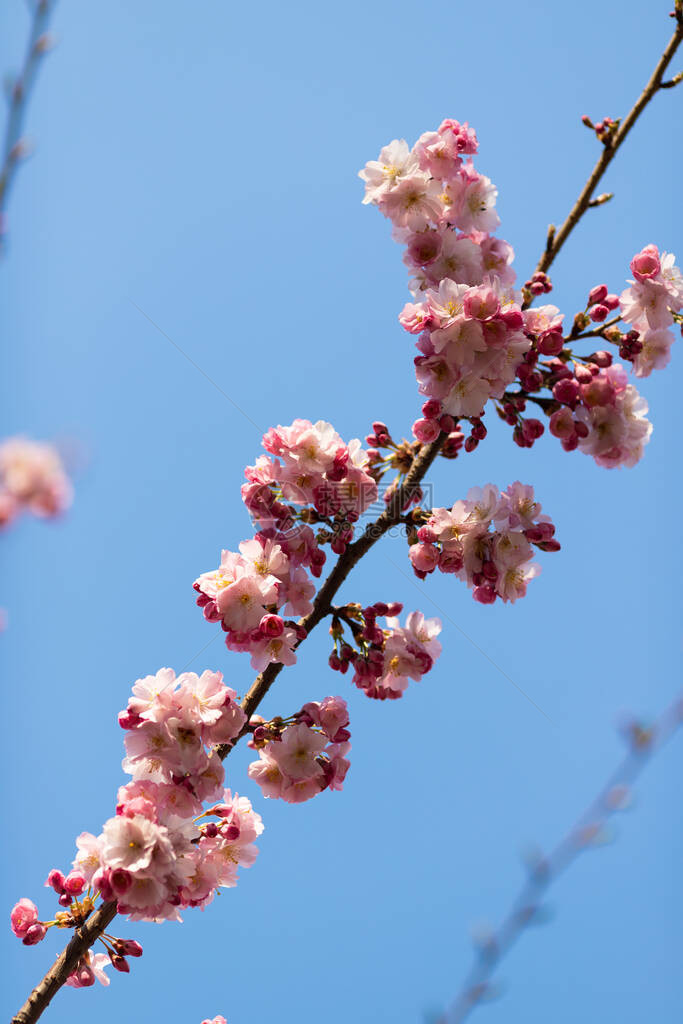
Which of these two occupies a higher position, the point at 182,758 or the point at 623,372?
the point at 623,372

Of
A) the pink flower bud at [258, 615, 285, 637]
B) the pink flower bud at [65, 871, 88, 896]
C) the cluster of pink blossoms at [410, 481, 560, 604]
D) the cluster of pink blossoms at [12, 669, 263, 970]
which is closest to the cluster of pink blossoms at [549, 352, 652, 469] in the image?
the cluster of pink blossoms at [410, 481, 560, 604]

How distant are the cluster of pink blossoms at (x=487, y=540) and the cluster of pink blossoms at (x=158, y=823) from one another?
0.94 metres

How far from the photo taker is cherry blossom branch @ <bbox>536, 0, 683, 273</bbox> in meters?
2.57

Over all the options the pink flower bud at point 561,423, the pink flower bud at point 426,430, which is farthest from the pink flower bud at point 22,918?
the pink flower bud at point 561,423

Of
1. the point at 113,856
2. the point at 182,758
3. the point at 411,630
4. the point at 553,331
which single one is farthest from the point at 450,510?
the point at 113,856

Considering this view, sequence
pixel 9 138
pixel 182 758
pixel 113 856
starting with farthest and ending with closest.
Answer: pixel 182 758 → pixel 113 856 → pixel 9 138

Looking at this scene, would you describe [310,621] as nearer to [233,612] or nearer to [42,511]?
[233,612]

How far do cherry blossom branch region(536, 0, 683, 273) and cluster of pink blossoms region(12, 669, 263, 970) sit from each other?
208 cm

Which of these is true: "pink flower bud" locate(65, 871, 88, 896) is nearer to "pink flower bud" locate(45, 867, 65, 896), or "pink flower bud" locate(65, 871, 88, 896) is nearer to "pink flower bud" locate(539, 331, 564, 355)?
"pink flower bud" locate(45, 867, 65, 896)

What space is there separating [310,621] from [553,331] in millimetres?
1451

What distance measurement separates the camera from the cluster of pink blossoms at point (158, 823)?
231cm

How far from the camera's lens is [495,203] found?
119 inches

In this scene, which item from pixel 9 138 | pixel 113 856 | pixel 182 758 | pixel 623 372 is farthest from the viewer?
pixel 623 372

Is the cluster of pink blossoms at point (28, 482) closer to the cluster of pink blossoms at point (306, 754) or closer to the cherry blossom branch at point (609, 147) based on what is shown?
the cluster of pink blossoms at point (306, 754)
